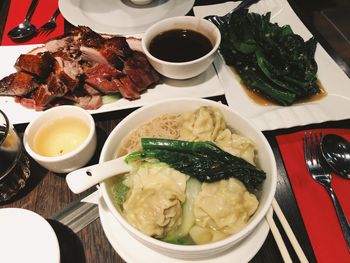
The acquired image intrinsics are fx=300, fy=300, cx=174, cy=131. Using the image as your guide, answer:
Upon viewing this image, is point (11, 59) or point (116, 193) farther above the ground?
point (116, 193)

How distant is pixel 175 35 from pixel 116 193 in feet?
4.30

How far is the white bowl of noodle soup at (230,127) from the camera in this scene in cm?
101

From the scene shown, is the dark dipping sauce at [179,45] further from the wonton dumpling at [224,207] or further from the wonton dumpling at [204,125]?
the wonton dumpling at [224,207]

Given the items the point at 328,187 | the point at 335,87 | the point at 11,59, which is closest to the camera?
the point at 328,187

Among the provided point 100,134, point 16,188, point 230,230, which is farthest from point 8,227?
point 230,230

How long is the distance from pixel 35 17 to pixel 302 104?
2217 millimetres

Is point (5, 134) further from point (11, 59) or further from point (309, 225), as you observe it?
point (309, 225)

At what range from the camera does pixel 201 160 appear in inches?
47.3

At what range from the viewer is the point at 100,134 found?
1.82 meters

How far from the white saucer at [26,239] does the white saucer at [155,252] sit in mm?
232

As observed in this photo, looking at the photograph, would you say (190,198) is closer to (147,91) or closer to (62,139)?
(62,139)

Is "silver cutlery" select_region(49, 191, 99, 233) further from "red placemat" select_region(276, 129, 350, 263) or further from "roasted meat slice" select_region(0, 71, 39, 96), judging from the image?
"red placemat" select_region(276, 129, 350, 263)

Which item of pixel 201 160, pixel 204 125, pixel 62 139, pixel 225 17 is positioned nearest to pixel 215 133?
pixel 204 125

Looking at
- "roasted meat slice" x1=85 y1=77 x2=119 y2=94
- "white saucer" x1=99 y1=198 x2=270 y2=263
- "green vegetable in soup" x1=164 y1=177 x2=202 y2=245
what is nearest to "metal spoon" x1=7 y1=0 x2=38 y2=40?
"roasted meat slice" x1=85 y1=77 x2=119 y2=94
